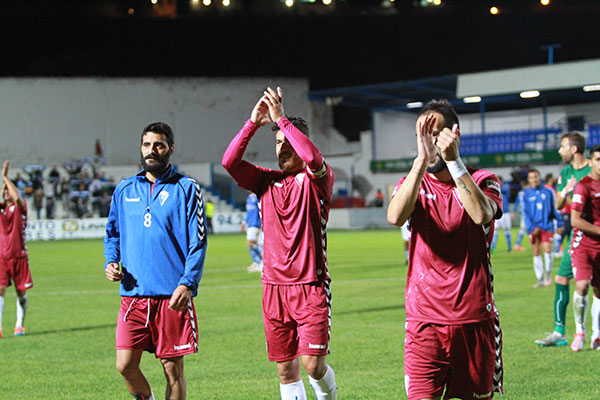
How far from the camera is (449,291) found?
13.6ft

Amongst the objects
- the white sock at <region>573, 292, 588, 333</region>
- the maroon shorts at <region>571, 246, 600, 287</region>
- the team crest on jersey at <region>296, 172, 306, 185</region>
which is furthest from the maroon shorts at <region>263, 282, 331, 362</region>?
the white sock at <region>573, 292, 588, 333</region>

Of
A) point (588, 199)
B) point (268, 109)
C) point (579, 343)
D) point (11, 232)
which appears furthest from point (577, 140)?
point (11, 232)

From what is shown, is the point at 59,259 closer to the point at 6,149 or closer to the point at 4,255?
the point at 4,255

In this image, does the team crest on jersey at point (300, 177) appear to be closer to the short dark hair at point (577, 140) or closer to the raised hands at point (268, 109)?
the raised hands at point (268, 109)

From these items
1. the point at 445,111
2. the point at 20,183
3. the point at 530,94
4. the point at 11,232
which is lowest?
the point at 11,232

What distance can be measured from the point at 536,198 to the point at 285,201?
12.0 meters

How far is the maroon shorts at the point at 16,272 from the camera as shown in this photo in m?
11.3

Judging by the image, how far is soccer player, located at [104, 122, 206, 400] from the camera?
5473mm

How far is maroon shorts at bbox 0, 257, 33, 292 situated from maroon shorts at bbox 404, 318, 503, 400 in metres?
8.42

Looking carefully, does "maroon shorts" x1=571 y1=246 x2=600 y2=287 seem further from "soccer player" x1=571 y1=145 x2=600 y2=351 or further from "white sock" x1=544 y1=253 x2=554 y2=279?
"white sock" x1=544 y1=253 x2=554 y2=279

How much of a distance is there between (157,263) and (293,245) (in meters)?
0.99

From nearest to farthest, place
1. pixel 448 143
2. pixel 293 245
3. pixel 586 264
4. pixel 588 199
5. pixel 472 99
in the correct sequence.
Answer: pixel 448 143 < pixel 293 245 < pixel 588 199 < pixel 586 264 < pixel 472 99

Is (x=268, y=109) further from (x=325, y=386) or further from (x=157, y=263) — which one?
(x=325, y=386)

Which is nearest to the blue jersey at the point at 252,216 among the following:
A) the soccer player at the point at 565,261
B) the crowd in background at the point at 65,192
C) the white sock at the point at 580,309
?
the soccer player at the point at 565,261
